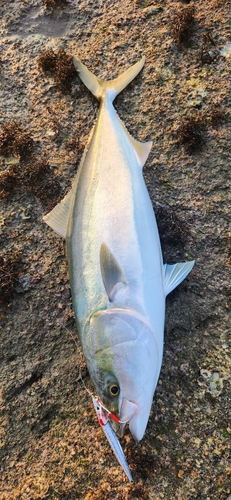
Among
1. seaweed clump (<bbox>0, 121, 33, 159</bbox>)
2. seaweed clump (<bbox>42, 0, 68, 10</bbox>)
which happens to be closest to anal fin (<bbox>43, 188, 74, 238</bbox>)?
seaweed clump (<bbox>0, 121, 33, 159</bbox>)

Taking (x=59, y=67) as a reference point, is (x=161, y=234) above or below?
below

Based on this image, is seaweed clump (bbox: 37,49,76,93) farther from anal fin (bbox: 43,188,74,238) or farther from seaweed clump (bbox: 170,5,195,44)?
anal fin (bbox: 43,188,74,238)

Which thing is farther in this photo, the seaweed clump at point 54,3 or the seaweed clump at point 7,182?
the seaweed clump at point 54,3

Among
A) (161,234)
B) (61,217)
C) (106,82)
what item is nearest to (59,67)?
(106,82)

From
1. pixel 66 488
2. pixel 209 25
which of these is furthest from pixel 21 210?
pixel 209 25

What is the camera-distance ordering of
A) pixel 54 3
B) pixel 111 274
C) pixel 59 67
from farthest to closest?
1. pixel 54 3
2. pixel 59 67
3. pixel 111 274

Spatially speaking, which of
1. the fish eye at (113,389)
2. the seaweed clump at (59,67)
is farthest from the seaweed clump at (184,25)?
the fish eye at (113,389)

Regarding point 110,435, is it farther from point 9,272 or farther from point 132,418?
point 9,272

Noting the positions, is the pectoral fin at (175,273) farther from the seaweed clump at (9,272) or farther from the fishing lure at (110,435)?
the seaweed clump at (9,272)
